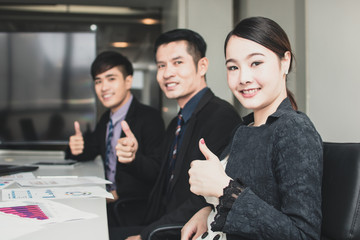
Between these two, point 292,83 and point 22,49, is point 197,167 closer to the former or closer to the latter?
point 292,83

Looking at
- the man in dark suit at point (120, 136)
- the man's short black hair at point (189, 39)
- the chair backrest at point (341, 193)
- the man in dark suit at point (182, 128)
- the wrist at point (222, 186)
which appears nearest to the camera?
the chair backrest at point (341, 193)

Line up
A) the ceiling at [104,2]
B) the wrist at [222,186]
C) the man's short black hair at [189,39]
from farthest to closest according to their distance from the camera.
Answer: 1. the ceiling at [104,2]
2. the man's short black hair at [189,39]
3. the wrist at [222,186]

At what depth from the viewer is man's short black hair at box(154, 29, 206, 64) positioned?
2.11 meters

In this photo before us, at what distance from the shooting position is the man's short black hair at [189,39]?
2105 mm

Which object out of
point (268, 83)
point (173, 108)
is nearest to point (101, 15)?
point (173, 108)

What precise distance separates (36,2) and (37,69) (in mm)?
834

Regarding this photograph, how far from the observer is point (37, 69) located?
12.1 feet

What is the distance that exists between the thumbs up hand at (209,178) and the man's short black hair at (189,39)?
1.07m

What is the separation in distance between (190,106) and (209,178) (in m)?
0.97

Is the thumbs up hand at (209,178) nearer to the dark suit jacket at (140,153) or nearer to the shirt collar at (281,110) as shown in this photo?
the shirt collar at (281,110)

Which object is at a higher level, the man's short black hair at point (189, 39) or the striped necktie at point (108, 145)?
the man's short black hair at point (189, 39)

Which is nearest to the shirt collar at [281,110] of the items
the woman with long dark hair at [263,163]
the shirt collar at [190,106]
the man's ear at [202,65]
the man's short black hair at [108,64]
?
the woman with long dark hair at [263,163]

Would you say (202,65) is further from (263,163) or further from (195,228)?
(263,163)

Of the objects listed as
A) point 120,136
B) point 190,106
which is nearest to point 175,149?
point 190,106
